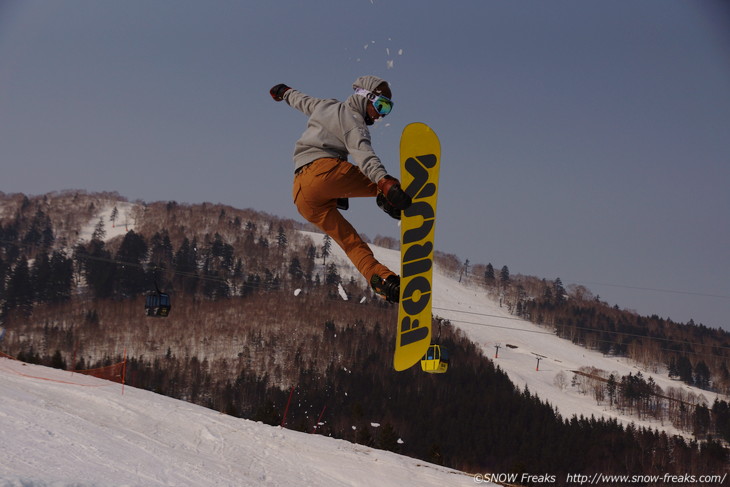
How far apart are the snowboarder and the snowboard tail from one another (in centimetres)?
14

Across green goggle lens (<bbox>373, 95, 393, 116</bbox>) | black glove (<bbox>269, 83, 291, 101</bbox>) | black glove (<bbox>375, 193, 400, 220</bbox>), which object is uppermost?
black glove (<bbox>269, 83, 291, 101</bbox>)

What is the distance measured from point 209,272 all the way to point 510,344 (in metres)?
77.4

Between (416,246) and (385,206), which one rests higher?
(385,206)

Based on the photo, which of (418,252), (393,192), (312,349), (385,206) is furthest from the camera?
(312,349)

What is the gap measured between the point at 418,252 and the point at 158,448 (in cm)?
945

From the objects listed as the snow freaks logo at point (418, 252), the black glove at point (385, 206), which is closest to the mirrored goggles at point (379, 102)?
the snow freaks logo at point (418, 252)

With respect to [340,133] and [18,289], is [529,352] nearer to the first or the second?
[18,289]

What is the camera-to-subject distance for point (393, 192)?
5.06 meters

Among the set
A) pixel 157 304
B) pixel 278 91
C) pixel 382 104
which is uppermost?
pixel 278 91

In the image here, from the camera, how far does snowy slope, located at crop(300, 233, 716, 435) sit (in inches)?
5005

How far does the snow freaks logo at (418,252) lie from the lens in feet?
18.7

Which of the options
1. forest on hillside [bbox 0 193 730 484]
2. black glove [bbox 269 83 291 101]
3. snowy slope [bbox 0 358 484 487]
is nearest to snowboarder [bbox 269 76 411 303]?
black glove [bbox 269 83 291 101]

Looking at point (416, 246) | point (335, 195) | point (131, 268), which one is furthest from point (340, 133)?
point (131, 268)

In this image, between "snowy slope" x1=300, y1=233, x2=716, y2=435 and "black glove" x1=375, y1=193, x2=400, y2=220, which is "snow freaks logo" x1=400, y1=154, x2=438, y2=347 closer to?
"black glove" x1=375, y1=193, x2=400, y2=220
